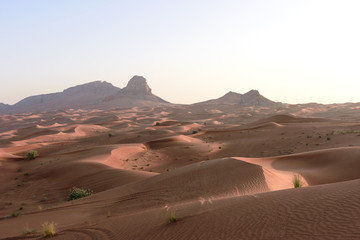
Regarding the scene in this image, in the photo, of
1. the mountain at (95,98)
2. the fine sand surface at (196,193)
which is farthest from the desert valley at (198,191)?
the mountain at (95,98)

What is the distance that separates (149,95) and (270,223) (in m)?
141

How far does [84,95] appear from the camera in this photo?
533 ft

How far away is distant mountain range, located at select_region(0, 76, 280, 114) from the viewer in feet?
384

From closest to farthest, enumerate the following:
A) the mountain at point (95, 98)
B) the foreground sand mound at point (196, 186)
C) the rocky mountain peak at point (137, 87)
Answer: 1. the foreground sand mound at point (196, 186)
2. the mountain at point (95, 98)
3. the rocky mountain peak at point (137, 87)

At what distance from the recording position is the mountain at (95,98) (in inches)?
5094

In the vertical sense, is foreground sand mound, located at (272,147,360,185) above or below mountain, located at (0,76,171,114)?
below

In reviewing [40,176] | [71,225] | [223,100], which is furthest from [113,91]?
[71,225]

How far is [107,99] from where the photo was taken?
13550 cm

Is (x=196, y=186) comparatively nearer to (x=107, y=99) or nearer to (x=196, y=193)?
(x=196, y=193)

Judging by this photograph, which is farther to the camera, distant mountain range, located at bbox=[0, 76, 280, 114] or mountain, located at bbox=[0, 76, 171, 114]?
mountain, located at bbox=[0, 76, 171, 114]

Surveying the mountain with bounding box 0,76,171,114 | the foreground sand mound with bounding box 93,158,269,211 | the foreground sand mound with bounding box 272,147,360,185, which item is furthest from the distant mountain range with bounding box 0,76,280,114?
the foreground sand mound with bounding box 93,158,269,211

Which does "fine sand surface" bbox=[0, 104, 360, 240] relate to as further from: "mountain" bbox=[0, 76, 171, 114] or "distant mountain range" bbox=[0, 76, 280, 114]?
"mountain" bbox=[0, 76, 171, 114]

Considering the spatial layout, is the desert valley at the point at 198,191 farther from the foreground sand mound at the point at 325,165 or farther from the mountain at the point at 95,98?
the mountain at the point at 95,98

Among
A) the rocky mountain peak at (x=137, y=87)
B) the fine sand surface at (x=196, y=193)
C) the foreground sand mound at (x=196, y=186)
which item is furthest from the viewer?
the rocky mountain peak at (x=137, y=87)
